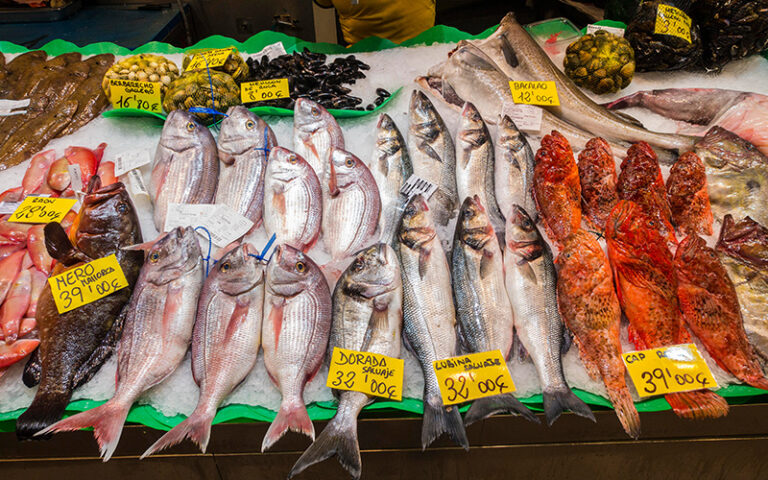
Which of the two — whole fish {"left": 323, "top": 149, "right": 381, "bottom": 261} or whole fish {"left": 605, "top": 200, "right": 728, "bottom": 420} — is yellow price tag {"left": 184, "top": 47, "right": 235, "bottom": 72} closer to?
whole fish {"left": 323, "top": 149, "right": 381, "bottom": 261}

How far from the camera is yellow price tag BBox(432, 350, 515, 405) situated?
1737 millimetres

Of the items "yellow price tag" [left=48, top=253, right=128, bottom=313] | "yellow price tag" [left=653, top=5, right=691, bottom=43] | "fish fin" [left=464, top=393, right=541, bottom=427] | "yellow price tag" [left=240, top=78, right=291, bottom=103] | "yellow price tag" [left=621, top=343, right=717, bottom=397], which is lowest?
"fish fin" [left=464, top=393, right=541, bottom=427]

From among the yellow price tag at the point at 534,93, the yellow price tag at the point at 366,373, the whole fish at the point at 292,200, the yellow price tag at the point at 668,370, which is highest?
the yellow price tag at the point at 534,93

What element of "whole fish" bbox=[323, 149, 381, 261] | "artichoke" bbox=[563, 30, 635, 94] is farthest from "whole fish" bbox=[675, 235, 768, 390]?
"artichoke" bbox=[563, 30, 635, 94]

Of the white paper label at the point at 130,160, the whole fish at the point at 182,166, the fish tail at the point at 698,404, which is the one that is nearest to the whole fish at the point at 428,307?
the fish tail at the point at 698,404

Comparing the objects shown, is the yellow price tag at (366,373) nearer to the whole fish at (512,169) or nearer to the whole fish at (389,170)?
the whole fish at (389,170)

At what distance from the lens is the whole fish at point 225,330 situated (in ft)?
5.94

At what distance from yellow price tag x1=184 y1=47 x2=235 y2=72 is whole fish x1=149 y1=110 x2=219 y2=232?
Result: 687mm

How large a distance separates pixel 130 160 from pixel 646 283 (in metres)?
3.08

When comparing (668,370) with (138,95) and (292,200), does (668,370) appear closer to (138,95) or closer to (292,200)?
(292,200)

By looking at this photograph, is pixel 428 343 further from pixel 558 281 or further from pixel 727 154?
pixel 727 154

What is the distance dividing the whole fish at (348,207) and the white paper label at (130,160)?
4.20ft

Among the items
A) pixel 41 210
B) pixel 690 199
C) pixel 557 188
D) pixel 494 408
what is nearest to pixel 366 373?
pixel 494 408

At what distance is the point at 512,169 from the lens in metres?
2.62
